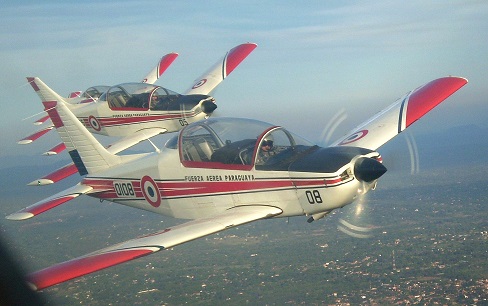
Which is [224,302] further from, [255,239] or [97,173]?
[97,173]

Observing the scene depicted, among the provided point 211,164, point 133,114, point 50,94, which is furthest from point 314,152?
point 133,114

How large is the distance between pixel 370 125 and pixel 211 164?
267 inches

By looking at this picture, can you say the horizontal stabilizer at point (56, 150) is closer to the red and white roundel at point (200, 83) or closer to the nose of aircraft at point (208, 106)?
the nose of aircraft at point (208, 106)

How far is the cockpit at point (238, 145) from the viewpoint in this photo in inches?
669

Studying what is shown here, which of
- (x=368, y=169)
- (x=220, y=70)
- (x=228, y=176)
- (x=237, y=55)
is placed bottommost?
(x=228, y=176)

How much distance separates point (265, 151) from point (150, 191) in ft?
16.5

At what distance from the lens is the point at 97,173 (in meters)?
22.3

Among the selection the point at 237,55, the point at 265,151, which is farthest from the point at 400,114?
the point at 237,55

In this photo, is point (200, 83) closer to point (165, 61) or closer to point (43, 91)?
point (165, 61)

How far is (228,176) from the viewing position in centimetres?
1755

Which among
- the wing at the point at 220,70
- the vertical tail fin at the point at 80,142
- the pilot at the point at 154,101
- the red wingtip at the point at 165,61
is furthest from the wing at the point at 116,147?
the red wingtip at the point at 165,61

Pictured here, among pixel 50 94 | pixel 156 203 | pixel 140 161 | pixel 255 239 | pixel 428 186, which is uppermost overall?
pixel 50 94

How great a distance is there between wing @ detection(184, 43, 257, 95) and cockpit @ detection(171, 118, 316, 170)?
Result: 43.5ft

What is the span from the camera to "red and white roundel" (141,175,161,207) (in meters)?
19.9
